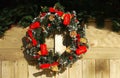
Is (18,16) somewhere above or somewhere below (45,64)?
above

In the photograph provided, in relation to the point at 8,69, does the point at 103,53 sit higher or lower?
higher

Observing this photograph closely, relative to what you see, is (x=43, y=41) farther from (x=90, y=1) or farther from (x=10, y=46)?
(x=90, y=1)

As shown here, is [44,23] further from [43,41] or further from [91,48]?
[91,48]

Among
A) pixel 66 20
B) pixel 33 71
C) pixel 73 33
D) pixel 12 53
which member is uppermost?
pixel 66 20

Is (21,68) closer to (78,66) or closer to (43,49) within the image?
(43,49)

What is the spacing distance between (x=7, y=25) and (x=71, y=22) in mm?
642

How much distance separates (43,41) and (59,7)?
0.36 meters

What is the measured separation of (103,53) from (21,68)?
0.83 m

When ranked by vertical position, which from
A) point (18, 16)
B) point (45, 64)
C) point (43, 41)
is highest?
point (18, 16)

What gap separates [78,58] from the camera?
11.9 feet

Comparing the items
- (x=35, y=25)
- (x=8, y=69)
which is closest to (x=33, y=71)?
(x=8, y=69)

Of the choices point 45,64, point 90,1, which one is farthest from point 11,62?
point 90,1

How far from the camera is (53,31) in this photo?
3.57m

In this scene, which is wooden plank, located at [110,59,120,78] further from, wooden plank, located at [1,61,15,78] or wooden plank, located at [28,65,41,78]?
wooden plank, located at [1,61,15,78]
